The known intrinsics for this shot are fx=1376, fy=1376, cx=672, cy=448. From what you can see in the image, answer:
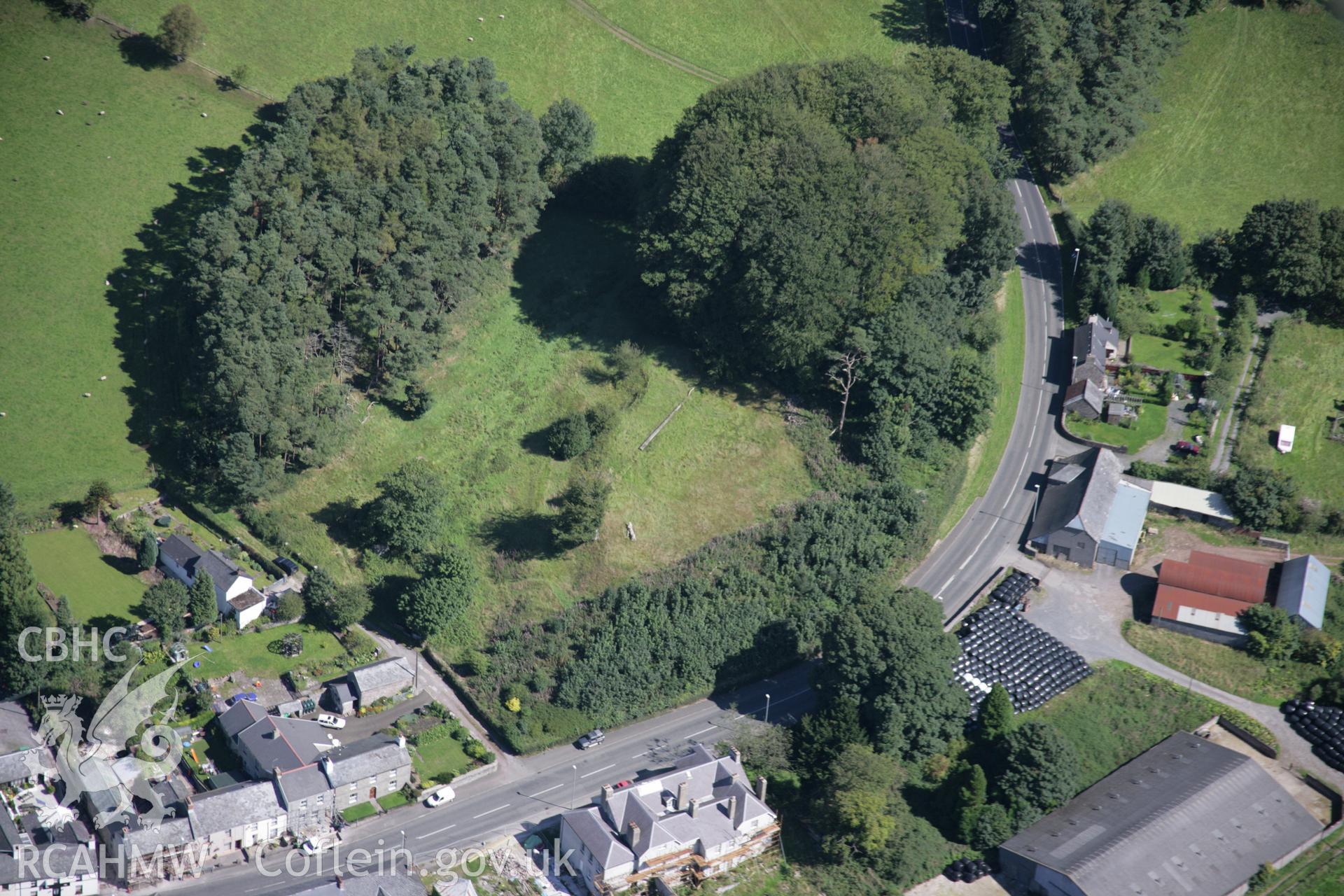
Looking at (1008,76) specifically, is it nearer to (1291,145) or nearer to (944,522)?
(1291,145)

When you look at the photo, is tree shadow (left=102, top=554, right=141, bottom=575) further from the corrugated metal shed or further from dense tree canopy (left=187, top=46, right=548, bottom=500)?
the corrugated metal shed

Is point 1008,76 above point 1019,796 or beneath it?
above

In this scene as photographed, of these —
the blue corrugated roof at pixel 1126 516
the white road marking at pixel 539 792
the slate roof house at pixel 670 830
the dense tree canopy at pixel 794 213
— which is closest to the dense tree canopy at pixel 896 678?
the slate roof house at pixel 670 830

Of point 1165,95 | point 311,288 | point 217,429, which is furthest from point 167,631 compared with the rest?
point 1165,95

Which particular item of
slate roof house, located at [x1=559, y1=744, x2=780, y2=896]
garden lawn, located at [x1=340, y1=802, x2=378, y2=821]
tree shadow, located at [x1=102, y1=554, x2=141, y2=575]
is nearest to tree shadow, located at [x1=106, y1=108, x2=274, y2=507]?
tree shadow, located at [x1=102, y1=554, x2=141, y2=575]

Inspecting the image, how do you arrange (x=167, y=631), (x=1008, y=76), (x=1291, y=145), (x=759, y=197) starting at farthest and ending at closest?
(x=1291, y=145) < (x=1008, y=76) < (x=759, y=197) < (x=167, y=631)

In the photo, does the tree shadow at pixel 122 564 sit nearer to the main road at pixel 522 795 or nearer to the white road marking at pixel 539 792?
the main road at pixel 522 795

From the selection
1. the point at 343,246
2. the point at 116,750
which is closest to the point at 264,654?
the point at 116,750
